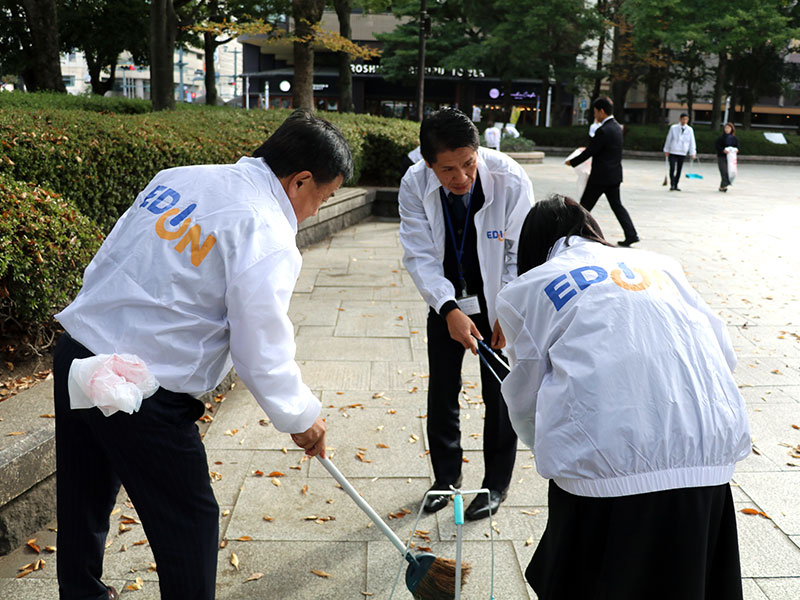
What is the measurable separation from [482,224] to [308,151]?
1.31 meters

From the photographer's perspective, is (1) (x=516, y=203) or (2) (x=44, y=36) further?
(2) (x=44, y=36)

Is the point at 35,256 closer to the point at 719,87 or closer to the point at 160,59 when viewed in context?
the point at 160,59

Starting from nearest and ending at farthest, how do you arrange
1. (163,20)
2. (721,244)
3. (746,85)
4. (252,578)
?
(252,578), (721,244), (163,20), (746,85)

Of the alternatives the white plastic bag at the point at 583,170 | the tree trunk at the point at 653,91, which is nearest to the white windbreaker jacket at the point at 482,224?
the white plastic bag at the point at 583,170

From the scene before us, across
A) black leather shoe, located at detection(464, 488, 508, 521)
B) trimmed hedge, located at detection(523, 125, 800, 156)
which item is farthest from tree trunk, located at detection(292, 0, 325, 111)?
trimmed hedge, located at detection(523, 125, 800, 156)

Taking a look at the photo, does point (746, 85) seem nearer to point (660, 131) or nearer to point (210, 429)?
point (660, 131)

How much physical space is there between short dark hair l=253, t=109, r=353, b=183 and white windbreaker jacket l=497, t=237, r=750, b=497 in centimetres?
65

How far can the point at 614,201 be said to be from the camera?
32.8 feet

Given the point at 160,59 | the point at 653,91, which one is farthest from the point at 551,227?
the point at 653,91

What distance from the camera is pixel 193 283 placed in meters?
1.93

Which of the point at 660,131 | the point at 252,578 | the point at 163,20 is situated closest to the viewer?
the point at 252,578

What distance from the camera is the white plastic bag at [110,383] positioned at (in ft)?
6.07

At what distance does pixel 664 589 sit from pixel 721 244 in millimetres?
9476

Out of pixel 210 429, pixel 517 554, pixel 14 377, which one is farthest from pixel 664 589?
pixel 14 377
